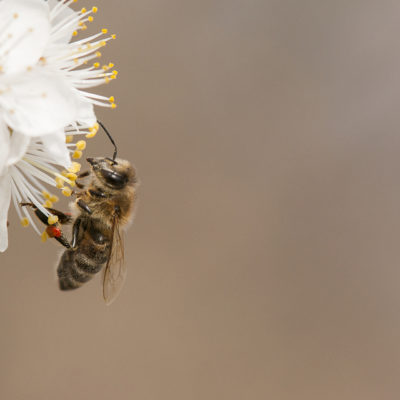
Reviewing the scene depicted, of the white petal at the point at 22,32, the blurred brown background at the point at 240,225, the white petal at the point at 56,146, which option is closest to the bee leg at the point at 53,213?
the white petal at the point at 56,146

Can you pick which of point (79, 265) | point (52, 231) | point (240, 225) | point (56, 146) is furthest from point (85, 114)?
point (240, 225)

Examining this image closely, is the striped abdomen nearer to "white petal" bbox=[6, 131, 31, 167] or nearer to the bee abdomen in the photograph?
the bee abdomen

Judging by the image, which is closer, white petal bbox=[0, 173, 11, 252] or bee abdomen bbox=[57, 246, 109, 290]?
white petal bbox=[0, 173, 11, 252]

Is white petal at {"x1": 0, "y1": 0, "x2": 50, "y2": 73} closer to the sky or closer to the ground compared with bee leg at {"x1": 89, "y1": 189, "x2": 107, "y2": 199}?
closer to the sky

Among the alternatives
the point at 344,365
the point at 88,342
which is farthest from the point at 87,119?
the point at 344,365

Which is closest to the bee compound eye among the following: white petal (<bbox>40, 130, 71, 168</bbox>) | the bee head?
the bee head

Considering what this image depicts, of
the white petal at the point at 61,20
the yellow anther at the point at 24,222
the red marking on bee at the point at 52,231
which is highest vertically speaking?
the white petal at the point at 61,20

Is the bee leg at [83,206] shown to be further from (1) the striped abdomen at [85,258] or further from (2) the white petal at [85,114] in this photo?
(2) the white petal at [85,114]
